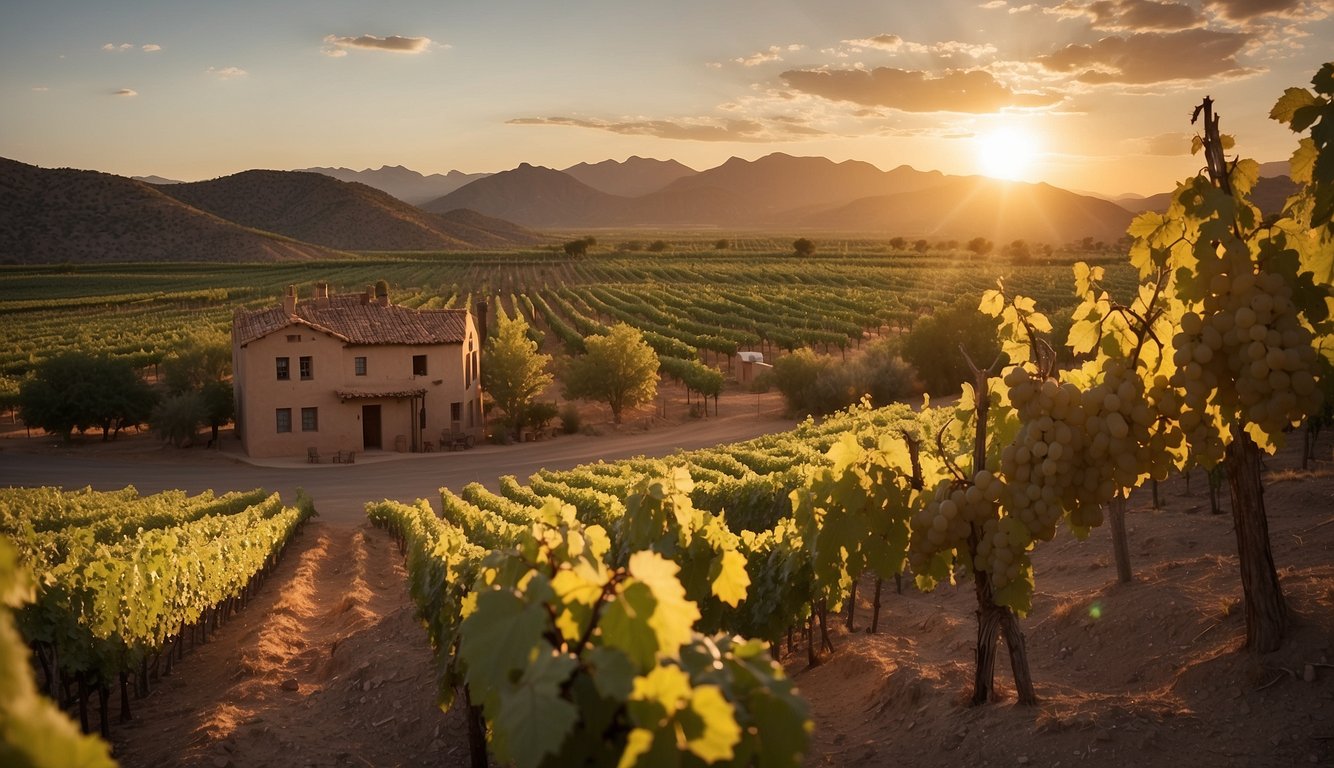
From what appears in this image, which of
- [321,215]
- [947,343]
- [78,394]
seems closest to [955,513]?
[947,343]

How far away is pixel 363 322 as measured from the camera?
41406 millimetres

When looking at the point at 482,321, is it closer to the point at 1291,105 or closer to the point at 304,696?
the point at 304,696

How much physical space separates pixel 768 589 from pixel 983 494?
3906 millimetres

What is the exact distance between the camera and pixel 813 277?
99.2m

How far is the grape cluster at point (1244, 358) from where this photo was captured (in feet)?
18.2

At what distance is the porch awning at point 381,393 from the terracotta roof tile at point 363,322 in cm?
191

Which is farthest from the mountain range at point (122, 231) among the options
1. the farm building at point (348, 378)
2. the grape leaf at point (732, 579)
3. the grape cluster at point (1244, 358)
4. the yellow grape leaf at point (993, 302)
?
the grape cluster at point (1244, 358)

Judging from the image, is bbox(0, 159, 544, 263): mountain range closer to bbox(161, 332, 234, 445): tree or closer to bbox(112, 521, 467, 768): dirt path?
bbox(161, 332, 234, 445): tree

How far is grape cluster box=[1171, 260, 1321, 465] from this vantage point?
554 centimetres

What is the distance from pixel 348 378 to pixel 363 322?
2.65 m

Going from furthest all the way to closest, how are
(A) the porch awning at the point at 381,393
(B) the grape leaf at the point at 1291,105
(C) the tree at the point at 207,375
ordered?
(C) the tree at the point at 207,375, (A) the porch awning at the point at 381,393, (B) the grape leaf at the point at 1291,105

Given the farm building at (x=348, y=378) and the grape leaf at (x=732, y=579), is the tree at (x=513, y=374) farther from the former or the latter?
the grape leaf at (x=732, y=579)

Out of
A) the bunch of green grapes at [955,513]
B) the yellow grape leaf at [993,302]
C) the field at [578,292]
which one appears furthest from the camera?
the field at [578,292]

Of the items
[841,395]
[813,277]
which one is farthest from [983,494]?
[813,277]
